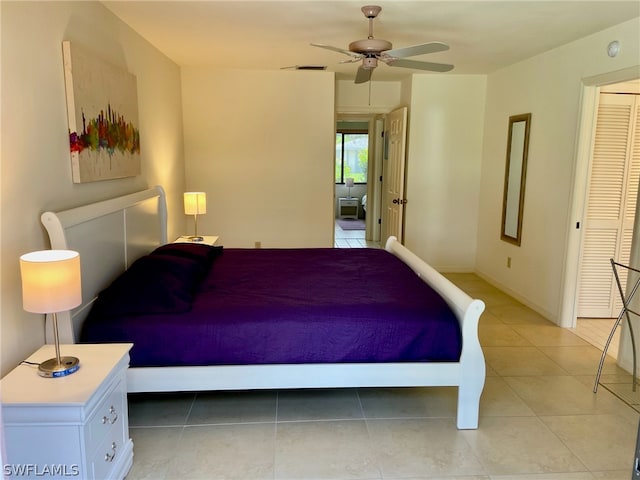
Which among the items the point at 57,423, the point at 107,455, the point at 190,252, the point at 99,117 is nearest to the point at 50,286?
the point at 57,423

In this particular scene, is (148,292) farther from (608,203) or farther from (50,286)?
(608,203)

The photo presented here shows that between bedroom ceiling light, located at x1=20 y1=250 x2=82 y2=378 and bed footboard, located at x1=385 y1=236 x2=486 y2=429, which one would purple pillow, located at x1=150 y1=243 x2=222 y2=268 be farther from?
bed footboard, located at x1=385 y1=236 x2=486 y2=429

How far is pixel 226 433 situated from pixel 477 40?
356 centimetres

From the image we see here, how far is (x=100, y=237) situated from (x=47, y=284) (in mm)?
1033

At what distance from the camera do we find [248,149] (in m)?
5.52

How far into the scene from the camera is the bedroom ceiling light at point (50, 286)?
176cm

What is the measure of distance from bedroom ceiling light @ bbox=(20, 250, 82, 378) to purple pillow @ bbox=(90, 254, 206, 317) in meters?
0.61

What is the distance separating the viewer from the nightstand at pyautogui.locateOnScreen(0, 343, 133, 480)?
1.69 meters

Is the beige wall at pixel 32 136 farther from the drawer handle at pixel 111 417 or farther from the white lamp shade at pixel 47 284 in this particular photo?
the drawer handle at pixel 111 417

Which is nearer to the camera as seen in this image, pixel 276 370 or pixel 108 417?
pixel 108 417

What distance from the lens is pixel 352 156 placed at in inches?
448

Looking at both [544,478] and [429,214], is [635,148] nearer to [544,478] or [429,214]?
[429,214]

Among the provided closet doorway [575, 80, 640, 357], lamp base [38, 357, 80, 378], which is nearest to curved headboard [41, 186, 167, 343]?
lamp base [38, 357, 80, 378]

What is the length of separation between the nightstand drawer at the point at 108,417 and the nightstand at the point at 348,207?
904 centimetres
